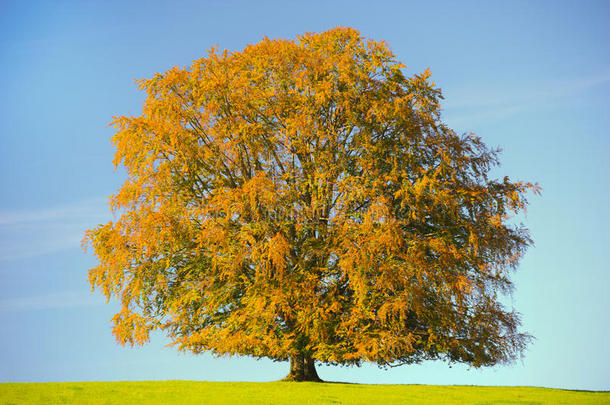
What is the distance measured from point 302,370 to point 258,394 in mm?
4605

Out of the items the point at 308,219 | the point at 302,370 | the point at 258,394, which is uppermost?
the point at 308,219

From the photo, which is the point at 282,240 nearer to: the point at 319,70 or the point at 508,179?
the point at 319,70

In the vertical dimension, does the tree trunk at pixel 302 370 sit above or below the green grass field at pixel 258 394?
above

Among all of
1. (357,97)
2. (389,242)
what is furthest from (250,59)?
(389,242)

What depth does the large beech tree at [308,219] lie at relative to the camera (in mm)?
17578

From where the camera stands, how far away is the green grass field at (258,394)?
45.6 ft

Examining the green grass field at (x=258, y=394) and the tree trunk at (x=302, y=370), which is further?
the tree trunk at (x=302, y=370)

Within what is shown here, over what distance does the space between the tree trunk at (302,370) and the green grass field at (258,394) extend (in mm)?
1500

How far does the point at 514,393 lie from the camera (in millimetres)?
16812

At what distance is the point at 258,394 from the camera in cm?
1500

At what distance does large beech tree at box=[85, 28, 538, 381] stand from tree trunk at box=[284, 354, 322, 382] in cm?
5

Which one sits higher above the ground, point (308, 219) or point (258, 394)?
point (308, 219)

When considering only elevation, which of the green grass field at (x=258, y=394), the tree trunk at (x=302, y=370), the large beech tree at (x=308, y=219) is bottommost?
the green grass field at (x=258, y=394)

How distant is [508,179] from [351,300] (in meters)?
6.89
